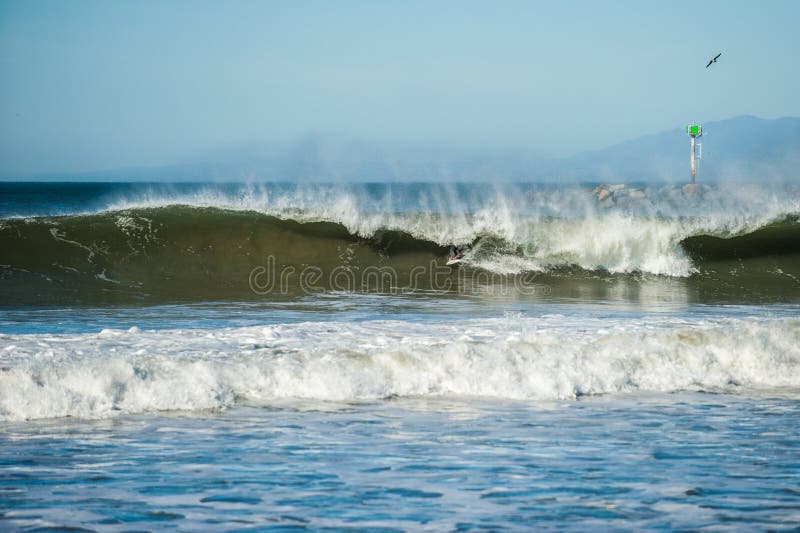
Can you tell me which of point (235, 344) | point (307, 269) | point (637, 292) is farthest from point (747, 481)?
point (307, 269)

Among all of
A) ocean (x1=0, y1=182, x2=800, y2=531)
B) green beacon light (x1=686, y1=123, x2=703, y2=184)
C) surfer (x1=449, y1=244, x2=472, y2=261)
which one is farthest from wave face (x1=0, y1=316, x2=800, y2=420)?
green beacon light (x1=686, y1=123, x2=703, y2=184)

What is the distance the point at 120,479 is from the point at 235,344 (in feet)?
12.4

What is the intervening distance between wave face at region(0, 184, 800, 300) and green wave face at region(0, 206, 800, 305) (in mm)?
40

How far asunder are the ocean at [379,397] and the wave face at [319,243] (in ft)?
0.50

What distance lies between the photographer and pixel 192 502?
486 cm

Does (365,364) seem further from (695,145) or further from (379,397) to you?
(695,145)

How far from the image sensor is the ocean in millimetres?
4875

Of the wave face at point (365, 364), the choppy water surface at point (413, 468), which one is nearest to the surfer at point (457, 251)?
the wave face at point (365, 364)

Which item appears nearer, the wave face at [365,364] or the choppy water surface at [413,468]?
the choppy water surface at [413,468]

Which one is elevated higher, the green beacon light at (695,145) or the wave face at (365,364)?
the green beacon light at (695,145)

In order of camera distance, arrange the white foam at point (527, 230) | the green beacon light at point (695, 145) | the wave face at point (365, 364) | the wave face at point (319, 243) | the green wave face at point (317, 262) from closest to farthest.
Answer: the wave face at point (365, 364) < the green wave face at point (317, 262) < the wave face at point (319, 243) < the white foam at point (527, 230) < the green beacon light at point (695, 145)

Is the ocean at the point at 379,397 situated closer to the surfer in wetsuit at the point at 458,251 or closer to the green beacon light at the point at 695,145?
the surfer in wetsuit at the point at 458,251

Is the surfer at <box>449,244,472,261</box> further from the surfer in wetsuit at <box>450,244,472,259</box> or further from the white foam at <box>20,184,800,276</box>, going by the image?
the white foam at <box>20,184,800,276</box>

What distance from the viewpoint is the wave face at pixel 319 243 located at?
15672 millimetres
